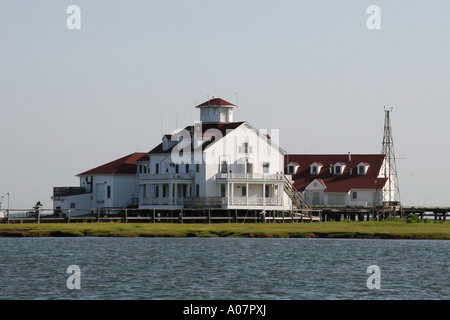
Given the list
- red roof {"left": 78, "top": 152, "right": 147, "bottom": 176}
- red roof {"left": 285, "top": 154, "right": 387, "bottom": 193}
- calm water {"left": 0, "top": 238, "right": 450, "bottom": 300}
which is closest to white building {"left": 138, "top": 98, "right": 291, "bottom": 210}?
red roof {"left": 78, "top": 152, "right": 147, "bottom": 176}

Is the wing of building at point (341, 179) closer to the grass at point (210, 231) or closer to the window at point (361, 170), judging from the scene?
the window at point (361, 170)

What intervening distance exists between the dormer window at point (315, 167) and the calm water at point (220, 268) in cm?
3799

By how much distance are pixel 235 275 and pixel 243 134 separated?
1930 inches

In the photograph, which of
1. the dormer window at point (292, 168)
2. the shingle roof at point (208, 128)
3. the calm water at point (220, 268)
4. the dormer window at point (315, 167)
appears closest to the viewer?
the calm water at point (220, 268)

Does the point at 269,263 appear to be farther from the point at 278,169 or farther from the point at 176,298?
the point at 278,169

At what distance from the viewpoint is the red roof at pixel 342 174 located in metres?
106

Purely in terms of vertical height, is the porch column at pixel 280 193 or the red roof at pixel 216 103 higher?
the red roof at pixel 216 103

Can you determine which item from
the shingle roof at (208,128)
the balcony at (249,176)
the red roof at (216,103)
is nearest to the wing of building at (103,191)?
the shingle roof at (208,128)

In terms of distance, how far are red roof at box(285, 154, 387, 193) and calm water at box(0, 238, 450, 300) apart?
33392mm

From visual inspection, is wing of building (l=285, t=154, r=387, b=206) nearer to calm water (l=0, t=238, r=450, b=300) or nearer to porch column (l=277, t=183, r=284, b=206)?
porch column (l=277, t=183, r=284, b=206)

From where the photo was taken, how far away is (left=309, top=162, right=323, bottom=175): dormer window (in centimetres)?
10981

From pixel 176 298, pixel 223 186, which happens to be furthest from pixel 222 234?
pixel 176 298

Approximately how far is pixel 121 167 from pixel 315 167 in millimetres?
22666

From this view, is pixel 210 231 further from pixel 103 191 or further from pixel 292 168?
pixel 292 168
